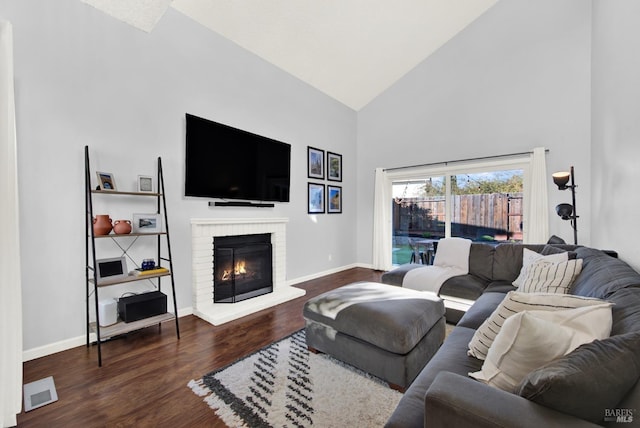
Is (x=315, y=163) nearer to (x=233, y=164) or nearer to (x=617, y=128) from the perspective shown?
(x=233, y=164)

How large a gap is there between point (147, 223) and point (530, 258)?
145 inches

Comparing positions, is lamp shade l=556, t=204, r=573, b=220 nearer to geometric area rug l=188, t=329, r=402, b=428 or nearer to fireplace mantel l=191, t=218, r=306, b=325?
geometric area rug l=188, t=329, r=402, b=428

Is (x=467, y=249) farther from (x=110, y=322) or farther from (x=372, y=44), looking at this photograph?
(x=110, y=322)

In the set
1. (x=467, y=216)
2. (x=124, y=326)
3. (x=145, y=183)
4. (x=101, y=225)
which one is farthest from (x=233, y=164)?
(x=467, y=216)

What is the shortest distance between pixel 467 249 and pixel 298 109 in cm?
318

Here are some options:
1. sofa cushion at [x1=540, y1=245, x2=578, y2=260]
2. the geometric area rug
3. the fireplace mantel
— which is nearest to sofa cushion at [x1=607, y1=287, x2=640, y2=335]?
the geometric area rug

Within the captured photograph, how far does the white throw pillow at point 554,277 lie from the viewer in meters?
1.88

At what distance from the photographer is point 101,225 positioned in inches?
90.1

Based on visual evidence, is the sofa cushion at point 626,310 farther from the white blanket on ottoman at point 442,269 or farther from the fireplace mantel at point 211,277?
the fireplace mantel at point 211,277

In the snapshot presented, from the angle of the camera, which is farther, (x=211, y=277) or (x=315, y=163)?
(x=315, y=163)

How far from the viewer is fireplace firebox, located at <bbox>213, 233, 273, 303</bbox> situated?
3303mm

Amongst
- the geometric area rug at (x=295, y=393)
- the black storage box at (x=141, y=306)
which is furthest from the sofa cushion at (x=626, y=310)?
the black storage box at (x=141, y=306)

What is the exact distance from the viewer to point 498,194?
423cm

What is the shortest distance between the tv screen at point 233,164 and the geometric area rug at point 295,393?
76.1 inches
